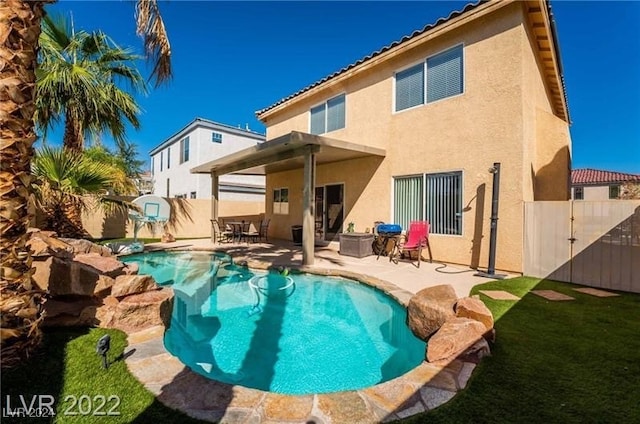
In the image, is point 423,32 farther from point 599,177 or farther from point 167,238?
point 599,177

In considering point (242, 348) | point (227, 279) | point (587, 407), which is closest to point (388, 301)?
point (242, 348)

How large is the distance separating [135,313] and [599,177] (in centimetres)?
3826

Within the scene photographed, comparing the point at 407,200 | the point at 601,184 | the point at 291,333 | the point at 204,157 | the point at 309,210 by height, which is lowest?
the point at 291,333

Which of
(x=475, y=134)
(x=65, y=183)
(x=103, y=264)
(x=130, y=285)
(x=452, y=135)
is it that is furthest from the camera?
(x=452, y=135)

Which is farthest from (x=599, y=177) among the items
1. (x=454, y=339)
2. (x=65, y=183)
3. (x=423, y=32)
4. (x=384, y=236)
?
(x=65, y=183)

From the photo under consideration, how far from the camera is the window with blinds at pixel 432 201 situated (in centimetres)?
902

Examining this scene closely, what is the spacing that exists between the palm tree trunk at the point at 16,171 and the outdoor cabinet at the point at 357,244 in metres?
8.54

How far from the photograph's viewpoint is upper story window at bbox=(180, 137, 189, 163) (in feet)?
82.1

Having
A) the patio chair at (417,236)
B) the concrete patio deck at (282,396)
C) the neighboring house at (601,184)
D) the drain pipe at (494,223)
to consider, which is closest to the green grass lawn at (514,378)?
the concrete patio deck at (282,396)

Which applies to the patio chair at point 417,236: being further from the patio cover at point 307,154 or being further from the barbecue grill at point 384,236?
the patio cover at point 307,154

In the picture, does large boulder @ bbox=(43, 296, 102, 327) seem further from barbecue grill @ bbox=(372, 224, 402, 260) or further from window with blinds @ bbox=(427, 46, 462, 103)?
window with blinds @ bbox=(427, 46, 462, 103)

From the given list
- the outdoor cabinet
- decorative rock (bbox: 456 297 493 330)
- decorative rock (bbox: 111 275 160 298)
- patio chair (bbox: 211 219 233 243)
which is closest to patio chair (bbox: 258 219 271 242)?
patio chair (bbox: 211 219 233 243)

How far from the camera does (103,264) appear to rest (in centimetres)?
559

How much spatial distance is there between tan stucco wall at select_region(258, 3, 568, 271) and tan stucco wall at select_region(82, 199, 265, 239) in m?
11.1
